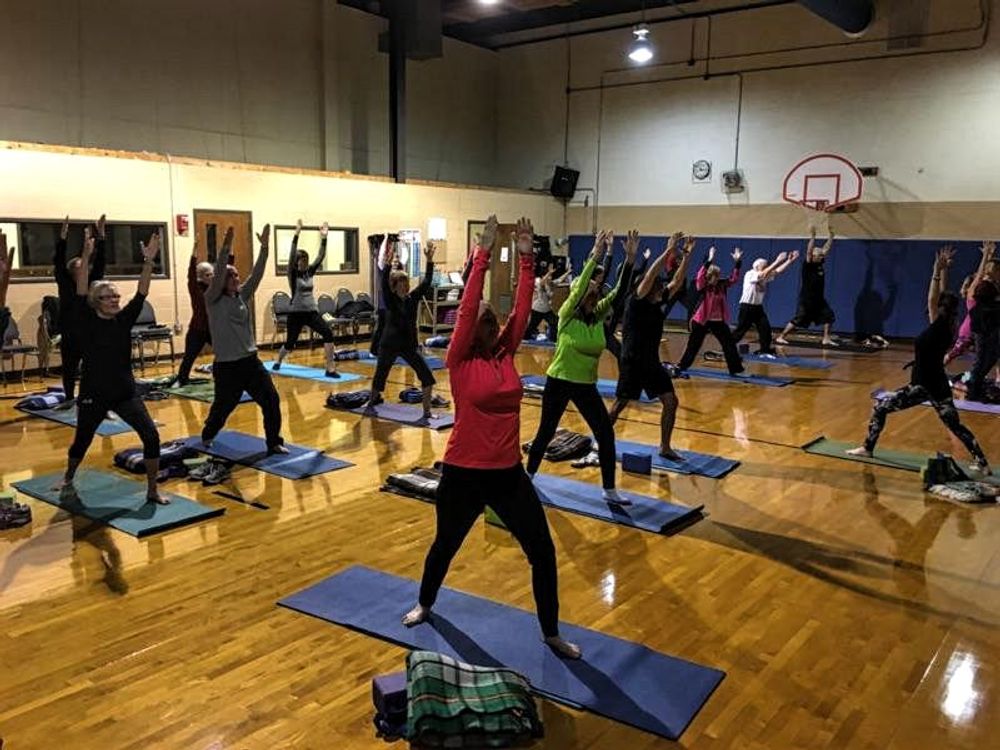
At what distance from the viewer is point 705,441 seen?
24.2 ft

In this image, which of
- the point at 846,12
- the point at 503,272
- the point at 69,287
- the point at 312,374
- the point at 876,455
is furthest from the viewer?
the point at 503,272

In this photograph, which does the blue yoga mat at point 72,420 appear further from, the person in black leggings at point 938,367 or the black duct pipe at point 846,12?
the black duct pipe at point 846,12

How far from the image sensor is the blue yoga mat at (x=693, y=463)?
6.34 metres

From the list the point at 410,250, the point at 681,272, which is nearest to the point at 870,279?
the point at 410,250

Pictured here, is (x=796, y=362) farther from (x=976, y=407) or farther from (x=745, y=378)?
(x=976, y=407)

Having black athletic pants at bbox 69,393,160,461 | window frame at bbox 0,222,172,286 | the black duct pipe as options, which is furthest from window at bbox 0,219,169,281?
the black duct pipe

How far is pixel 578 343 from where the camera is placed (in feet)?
17.3

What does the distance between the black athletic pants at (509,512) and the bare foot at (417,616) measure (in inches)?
16.6

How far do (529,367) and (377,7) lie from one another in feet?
27.8

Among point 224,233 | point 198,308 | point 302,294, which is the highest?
point 224,233

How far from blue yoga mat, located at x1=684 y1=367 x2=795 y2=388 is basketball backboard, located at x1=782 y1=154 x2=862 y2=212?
5.28 meters

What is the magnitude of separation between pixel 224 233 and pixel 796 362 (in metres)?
8.18

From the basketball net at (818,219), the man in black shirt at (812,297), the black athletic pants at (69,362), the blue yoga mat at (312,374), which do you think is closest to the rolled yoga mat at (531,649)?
the black athletic pants at (69,362)

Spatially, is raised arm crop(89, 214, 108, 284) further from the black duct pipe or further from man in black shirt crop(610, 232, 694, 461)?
the black duct pipe
